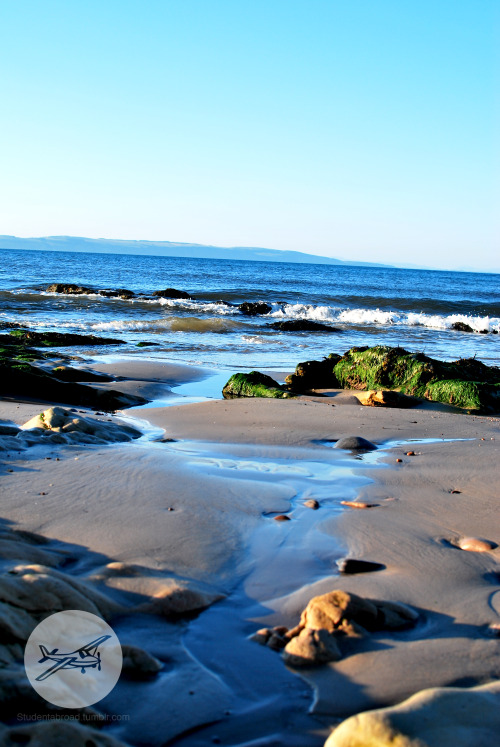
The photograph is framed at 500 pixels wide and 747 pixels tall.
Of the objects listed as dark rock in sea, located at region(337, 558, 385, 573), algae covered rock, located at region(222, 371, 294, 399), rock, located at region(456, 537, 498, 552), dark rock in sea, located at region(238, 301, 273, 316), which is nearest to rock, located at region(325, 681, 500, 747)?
dark rock in sea, located at region(337, 558, 385, 573)

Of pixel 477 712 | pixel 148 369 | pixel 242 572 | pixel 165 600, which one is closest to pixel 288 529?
pixel 242 572

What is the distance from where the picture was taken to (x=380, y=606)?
2557 mm

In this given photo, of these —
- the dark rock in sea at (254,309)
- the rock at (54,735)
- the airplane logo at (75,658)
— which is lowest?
the airplane logo at (75,658)

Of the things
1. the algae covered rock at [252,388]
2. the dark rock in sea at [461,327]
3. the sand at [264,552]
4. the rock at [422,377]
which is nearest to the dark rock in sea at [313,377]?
the rock at [422,377]

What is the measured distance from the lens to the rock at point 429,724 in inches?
67.7

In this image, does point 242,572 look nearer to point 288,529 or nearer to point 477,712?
point 288,529

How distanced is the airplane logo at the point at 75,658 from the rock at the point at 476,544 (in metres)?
2.11

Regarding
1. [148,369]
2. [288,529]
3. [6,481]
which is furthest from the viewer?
[148,369]

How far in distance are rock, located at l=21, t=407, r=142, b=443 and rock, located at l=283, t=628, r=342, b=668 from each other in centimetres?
330

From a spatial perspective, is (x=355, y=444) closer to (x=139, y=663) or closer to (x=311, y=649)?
(x=311, y=649)

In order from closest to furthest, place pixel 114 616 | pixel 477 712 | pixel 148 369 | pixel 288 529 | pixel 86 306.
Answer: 1. pixel 477 712
2. pixel 114 616
3. pixel 288 529
4. pixel 148 369
5. pixel 86 306

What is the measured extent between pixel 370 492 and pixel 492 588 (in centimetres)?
143

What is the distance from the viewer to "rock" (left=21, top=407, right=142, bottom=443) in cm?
Result: 529

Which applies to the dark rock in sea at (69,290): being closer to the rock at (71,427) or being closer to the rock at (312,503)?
the rock at (71,427)
